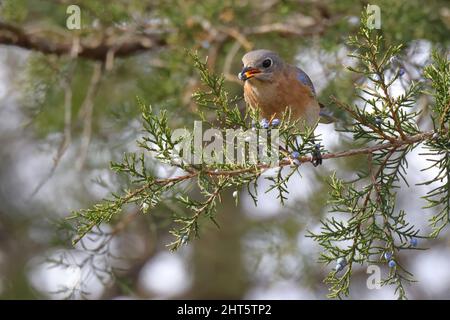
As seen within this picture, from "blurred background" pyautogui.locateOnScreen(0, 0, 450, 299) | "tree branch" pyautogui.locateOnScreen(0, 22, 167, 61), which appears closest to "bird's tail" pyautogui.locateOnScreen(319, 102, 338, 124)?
"blurred background" pyautogui.locateOnScreen(0, 0, 450, 299)

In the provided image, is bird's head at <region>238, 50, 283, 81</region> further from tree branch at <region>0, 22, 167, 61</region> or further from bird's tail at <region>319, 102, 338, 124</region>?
tree branch at <region>0, 22, 167, 61</region>

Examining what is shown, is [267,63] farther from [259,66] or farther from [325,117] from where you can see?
[325,117]

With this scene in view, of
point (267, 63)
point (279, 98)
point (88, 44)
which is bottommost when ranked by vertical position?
point (279, 98)

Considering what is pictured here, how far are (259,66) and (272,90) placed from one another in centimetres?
20

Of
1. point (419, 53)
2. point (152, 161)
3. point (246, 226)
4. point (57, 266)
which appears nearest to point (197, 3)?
point (152, 161)

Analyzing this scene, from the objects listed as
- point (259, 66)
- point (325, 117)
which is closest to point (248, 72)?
point (259, 66)

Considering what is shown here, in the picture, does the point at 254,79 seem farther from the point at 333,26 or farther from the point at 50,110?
the point at 50,110

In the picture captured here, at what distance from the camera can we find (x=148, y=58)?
7250 mm

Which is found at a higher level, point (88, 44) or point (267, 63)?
point (88, 44)

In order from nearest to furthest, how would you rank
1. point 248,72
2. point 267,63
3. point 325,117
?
point 248,72 → point 267,63 → point 325,117

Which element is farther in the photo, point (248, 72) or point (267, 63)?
point (267, 63)

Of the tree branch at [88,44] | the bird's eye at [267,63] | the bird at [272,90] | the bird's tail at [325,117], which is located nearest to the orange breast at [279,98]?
the bird at [272,90]

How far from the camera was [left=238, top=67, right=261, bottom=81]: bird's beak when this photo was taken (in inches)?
179

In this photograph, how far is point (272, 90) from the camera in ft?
15.3
